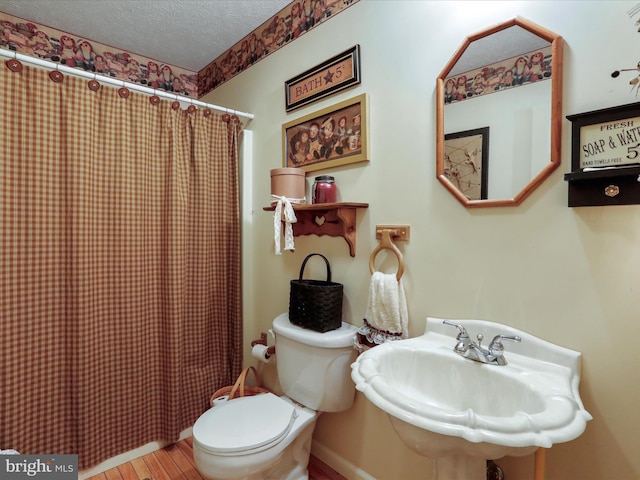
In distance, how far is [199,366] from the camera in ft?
6.25

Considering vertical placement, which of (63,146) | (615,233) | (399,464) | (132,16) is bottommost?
(399,464)

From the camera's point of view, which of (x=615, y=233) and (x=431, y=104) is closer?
(x=615, y=233)

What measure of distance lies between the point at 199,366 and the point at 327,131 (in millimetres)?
1527

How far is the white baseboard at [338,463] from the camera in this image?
148 centimetres

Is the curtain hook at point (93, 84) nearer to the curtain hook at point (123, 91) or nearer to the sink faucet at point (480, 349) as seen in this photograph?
the curtain hook at point (123, 91)

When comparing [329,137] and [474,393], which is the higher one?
[329,137]

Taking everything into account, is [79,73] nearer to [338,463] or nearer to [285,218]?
[285,218]

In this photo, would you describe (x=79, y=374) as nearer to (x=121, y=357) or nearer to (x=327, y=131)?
(x=121, y=357)

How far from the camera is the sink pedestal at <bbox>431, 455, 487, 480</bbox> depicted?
91cm

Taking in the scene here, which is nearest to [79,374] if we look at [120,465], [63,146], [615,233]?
[120,465]

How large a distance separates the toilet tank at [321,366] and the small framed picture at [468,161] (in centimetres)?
76

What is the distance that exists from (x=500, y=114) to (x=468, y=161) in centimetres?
17

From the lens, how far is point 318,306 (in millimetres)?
1414

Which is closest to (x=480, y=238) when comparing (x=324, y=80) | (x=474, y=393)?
(x=474, y=393)
